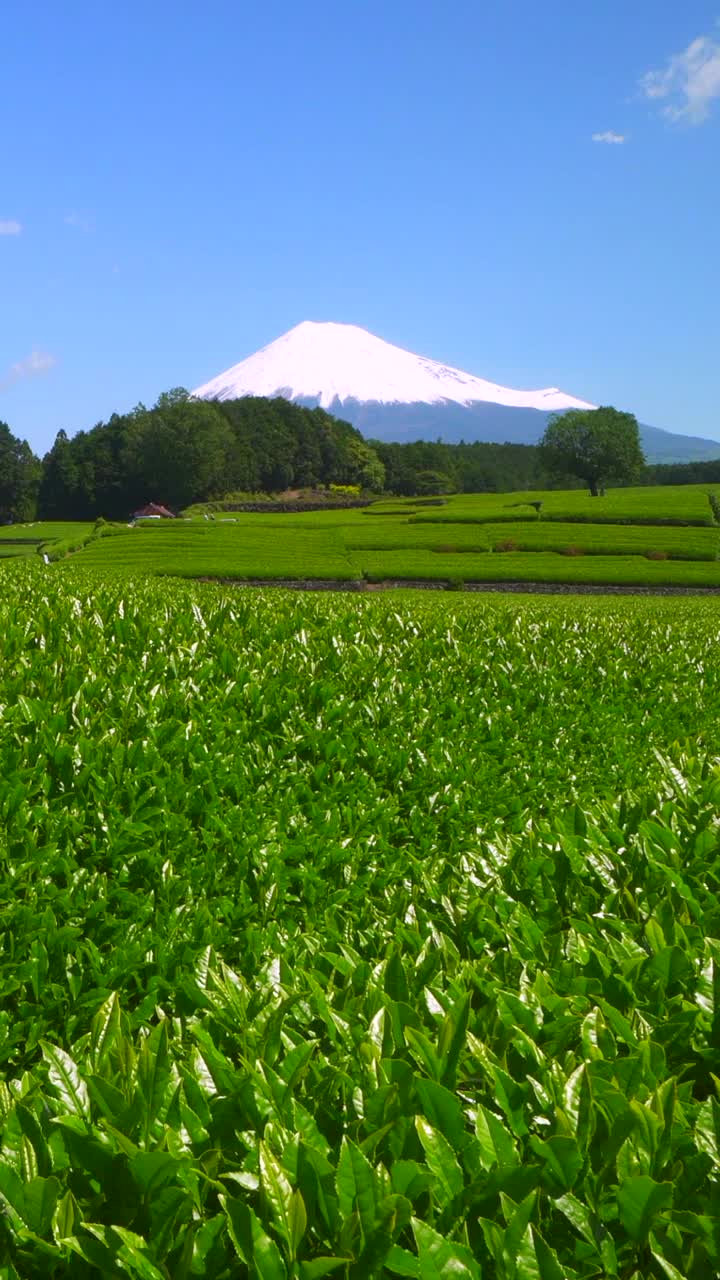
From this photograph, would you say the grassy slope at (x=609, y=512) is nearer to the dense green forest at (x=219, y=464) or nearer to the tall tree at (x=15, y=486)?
the dense green forest at (x=219, y=464)

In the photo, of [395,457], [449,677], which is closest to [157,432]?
[395,457]

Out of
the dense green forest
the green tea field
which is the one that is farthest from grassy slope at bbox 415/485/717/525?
the dense green forest

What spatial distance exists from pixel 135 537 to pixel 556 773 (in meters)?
41.4

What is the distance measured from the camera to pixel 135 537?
153 feet

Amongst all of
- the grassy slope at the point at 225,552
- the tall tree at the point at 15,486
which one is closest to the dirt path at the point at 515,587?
the grassy slope at the point at 225,552

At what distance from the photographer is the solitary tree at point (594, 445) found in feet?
256

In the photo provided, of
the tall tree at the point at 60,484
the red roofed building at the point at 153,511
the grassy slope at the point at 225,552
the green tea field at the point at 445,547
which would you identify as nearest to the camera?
the grassy slope at the point at 225,552

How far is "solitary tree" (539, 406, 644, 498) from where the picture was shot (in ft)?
256

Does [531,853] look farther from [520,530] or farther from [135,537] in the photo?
[520,530]

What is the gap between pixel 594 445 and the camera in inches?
3088

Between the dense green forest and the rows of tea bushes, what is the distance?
83.1 metres

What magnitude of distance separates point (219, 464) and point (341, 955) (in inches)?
3544

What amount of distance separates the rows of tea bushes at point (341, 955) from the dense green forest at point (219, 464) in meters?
83.1

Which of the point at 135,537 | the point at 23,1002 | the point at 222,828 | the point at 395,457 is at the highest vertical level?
the point at 395,457
